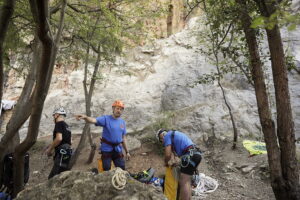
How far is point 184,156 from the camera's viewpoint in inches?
169

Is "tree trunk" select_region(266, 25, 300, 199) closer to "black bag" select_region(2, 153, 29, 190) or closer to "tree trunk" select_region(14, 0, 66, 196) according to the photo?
"tree trunk" select_region(14, 0, 66, 196)

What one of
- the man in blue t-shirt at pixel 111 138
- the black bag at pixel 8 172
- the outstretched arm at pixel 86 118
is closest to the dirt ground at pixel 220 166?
the man in blue t-shirt at pixel 111 138

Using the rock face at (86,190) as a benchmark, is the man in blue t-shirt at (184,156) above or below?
below

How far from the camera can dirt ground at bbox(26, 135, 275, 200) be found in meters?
5.78

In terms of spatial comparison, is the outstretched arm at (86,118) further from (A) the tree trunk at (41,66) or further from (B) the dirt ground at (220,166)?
(B) the dirt ground at (220,166)

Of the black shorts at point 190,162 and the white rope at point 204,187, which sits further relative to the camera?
the white rope at point 204,187

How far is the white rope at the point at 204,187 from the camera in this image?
5439 mm

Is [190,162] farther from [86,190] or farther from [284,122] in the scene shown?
[86,190]

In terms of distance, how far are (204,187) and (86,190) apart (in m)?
3.82

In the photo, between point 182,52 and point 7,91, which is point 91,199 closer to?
point 182,52

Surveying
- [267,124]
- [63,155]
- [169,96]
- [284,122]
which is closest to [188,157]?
[267,124]

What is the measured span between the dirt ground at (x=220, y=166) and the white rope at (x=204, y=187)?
0.12 meters

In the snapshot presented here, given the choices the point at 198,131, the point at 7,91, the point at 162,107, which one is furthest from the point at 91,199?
the point at 7,91

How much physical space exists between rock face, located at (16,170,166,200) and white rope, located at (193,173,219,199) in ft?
9.51
